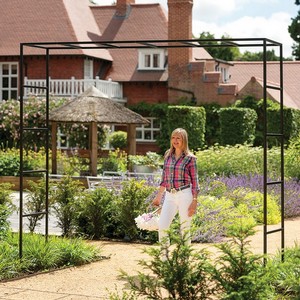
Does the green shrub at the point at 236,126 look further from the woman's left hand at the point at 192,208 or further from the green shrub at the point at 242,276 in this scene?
the green shrub at the point at 242,276

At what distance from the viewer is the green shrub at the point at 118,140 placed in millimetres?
36062

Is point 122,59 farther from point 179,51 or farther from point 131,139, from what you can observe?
point 131,139

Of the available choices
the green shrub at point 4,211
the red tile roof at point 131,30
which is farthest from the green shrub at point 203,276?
the red tile roof at point 131,30

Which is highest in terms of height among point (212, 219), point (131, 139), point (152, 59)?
point (152, 59)

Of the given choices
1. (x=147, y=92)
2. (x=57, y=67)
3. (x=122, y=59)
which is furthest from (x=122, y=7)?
(x=57, y=67)

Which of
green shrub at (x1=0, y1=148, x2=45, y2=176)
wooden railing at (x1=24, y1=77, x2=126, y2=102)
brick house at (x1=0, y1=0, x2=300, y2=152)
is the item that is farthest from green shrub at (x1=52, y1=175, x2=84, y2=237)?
brick house at (x1=0, y1=0, x2=300, y2=152)

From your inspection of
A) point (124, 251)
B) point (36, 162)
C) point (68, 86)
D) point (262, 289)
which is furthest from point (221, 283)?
point (68, 86)

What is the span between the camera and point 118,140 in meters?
36.1

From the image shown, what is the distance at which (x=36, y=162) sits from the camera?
2731cm

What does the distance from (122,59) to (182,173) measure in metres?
31.0

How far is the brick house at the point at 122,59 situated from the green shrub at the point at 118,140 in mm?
2651

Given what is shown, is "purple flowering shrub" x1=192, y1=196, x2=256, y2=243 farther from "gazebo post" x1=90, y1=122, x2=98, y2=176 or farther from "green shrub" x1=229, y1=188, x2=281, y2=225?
"gazebo post" x1=90, y1=122, x2=98, y2=176

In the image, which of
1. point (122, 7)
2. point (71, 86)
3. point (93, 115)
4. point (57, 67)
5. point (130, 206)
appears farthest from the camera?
point (122, 7)

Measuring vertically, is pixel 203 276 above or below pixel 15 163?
below
